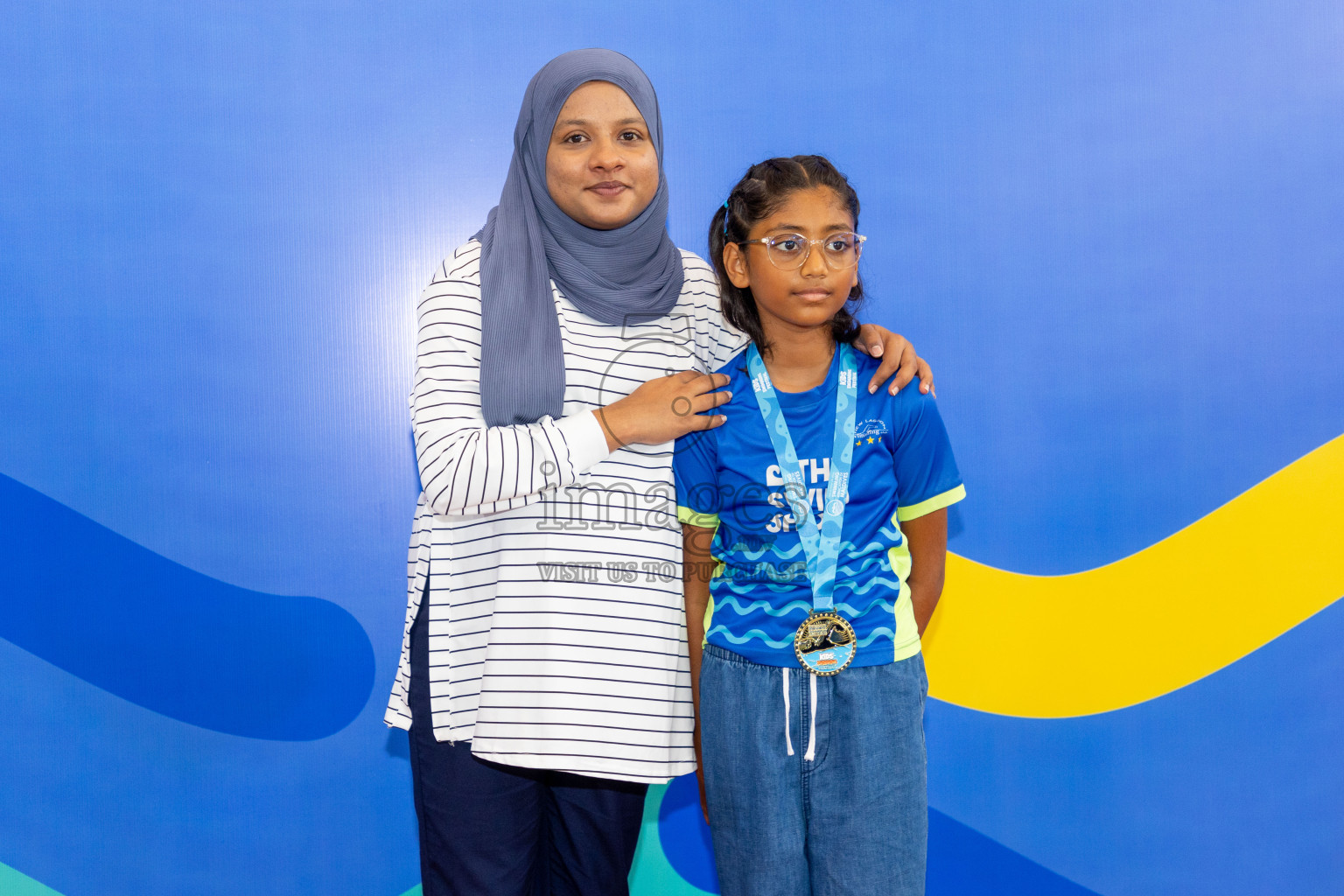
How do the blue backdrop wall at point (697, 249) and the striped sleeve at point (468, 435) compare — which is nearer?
the striped sleeve at point (468, 435)

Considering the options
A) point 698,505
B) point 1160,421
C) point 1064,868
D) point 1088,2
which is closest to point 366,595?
point 698,505

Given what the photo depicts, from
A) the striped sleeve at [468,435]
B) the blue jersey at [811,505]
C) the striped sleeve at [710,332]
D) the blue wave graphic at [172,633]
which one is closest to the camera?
the striped sleeve at [468,435]

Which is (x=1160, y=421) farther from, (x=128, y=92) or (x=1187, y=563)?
(x=128, y=92)

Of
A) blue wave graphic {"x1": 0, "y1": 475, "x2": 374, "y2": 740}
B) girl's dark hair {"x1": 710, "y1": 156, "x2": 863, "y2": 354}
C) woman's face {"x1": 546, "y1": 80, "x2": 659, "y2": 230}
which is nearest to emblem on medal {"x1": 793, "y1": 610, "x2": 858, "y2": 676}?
girl's dark hair {"x1": 710, "y1": 156, "x2": 863, "y2": 354}

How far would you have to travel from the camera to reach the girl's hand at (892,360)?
4.33 ft

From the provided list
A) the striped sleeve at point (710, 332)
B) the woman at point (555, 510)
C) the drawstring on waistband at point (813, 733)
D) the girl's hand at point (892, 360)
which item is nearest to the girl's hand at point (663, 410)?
the woman at point (555, 510)

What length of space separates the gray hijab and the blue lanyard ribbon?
251mm

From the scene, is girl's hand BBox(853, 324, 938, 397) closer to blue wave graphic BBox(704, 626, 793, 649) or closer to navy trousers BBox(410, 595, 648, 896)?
blue wave graphic BBox(704, 626, 793, 649)

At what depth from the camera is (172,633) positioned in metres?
1.75

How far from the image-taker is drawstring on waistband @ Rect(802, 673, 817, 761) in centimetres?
123

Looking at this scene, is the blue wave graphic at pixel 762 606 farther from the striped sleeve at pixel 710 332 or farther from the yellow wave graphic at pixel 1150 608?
the yellow wave graphic at pixel 1150 608

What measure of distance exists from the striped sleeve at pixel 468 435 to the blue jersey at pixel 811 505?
21 cm

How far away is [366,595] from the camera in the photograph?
1788mm

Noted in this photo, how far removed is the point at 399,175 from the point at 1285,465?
6.41 feet
